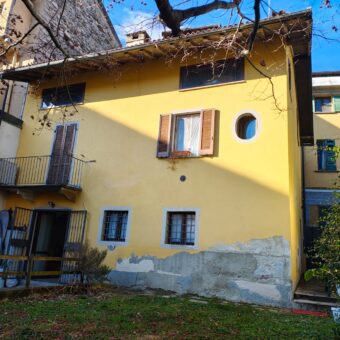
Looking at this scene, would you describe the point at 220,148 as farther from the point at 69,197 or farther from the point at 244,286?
the point at 69,197

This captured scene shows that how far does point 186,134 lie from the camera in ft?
37.3

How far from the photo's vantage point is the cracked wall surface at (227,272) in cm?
923

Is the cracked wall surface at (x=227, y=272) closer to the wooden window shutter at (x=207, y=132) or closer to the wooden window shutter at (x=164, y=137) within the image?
the wooden window shutter at (x=207, y=132)

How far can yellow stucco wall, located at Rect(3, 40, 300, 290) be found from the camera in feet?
32.4

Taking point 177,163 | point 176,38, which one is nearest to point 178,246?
point 177,163

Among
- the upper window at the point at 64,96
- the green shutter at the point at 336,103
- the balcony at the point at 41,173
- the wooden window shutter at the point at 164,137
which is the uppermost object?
the green shutter at the point at 336,103

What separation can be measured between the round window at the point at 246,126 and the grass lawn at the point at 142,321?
475 centimetres

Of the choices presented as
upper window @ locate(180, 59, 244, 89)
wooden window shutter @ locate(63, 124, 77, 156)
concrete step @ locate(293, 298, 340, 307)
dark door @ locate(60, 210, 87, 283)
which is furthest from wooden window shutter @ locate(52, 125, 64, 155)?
concrete step @ locate(293, 298, 340, 307)

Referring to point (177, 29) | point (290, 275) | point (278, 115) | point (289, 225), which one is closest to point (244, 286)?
point (290, 275)

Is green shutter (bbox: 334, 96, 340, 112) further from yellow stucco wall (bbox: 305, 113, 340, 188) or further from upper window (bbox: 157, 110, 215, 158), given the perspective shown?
upper window (bbox: 157, 110, 215, 158)

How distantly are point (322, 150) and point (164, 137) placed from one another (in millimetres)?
11832

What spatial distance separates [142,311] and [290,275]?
4.08m

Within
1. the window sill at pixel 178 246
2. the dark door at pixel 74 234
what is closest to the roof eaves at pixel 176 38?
the dark door at pixel 74 234

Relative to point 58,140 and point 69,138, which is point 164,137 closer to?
point 69,138
